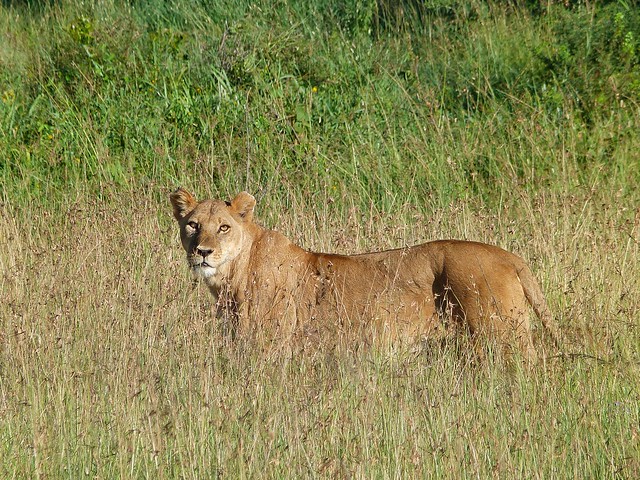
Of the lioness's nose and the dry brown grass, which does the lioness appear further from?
the dry brown grass

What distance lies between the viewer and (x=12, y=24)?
1197 centimetres

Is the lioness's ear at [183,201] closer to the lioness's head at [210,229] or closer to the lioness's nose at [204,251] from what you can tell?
the lioness's head at [210,229]

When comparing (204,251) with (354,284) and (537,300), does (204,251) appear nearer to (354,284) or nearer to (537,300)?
(354,284)

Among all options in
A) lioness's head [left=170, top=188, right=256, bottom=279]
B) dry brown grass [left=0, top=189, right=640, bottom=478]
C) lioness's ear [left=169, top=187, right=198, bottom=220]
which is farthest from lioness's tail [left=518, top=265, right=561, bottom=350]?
lioness's ear [left=169, top=187, right=198, bottom=220]

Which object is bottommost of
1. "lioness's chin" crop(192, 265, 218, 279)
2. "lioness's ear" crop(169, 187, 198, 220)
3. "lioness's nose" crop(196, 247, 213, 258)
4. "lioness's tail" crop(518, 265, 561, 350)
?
"lioness's tail" crop(518, 265, 561, 350)

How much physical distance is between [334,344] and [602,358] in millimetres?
1277

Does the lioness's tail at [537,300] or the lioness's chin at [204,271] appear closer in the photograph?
the lioness's tail at [537,300]

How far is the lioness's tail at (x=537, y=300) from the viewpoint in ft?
17.6

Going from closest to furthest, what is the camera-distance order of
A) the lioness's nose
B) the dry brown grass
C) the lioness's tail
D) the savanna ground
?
the dry brown grass → the savanna ground → the lioness's tail → the lioness's nose

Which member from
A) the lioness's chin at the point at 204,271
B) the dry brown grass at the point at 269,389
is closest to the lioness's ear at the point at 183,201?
the dry brown grass at the point at 269,389

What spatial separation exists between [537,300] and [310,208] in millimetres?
Answer: 2881

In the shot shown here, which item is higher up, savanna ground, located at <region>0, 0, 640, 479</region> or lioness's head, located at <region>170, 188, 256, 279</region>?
lioness's head, located at <region>170, 188, 256, 279</region>

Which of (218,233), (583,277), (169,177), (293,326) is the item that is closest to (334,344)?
(293,326)

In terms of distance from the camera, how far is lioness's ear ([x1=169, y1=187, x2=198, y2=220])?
6117 mm
